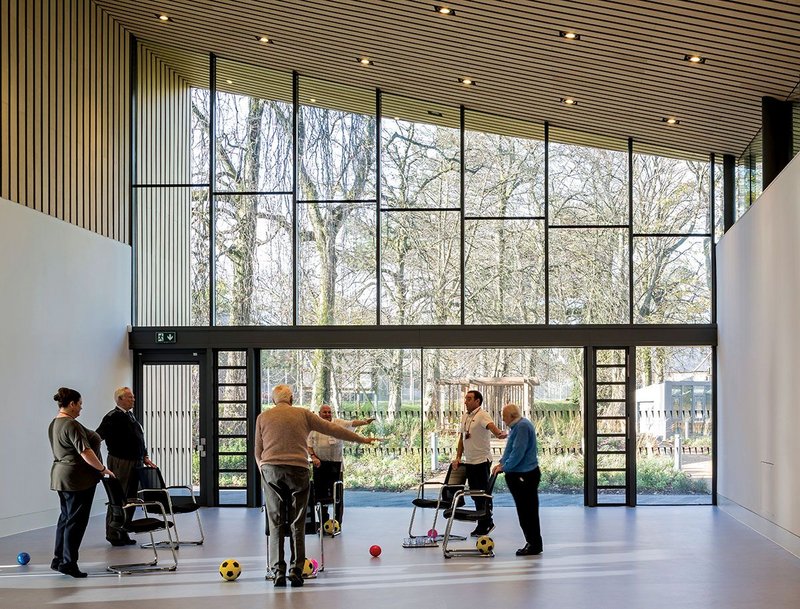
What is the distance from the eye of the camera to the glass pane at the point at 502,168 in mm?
13617

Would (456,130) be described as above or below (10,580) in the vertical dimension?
above

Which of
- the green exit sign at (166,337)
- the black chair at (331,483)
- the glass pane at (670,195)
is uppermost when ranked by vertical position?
the glass pane at (670,195)

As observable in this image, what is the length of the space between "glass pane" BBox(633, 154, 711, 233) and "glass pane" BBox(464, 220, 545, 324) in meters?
1.42

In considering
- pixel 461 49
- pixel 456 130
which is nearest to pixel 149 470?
pixel 461 49

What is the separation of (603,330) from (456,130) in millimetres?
3318

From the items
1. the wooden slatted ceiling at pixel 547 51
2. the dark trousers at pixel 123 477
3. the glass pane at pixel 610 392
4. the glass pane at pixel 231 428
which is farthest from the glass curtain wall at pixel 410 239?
the dark trousers at pixel 123 477

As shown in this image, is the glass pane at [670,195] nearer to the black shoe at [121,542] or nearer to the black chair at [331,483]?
the black chair at [331,483]

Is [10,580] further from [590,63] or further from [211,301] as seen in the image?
[590,63]

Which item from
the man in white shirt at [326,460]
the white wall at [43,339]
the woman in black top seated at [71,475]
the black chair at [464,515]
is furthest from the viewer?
the white wall at [43,339]

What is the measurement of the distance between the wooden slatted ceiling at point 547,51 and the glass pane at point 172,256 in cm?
209

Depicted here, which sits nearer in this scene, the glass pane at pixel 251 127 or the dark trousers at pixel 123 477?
the dark trousers at pixel 123 477

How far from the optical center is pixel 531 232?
533 inches

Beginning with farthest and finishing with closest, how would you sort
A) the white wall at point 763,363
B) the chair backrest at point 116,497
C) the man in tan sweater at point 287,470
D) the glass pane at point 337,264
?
the glass pane at point 337,264
the white wall at point 763,363
the chair backrest at point 116,497
the man in tan sweater at point 287,470

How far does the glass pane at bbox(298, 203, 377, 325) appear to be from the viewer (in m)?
13.5
